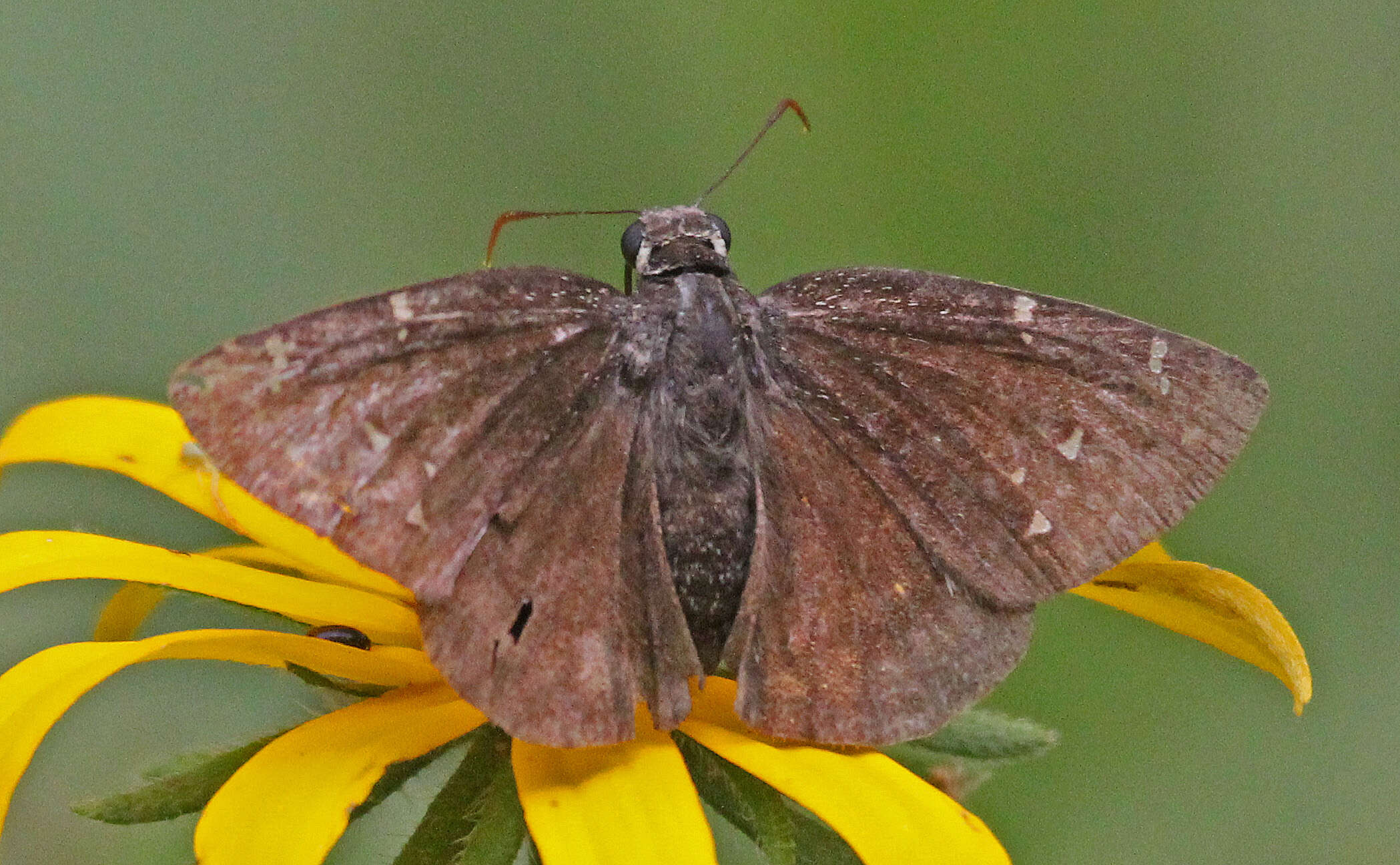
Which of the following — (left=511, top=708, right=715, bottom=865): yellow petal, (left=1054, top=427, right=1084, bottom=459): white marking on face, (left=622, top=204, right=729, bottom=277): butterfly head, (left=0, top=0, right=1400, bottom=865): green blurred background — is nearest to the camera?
(left=511, top=708, right=715, bottom=865): yellow petal

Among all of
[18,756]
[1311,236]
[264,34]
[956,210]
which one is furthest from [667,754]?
[1311,236]

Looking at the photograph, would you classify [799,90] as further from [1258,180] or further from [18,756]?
[18,756]

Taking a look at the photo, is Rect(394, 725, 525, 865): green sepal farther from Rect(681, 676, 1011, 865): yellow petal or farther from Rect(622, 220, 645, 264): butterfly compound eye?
Rect(622, 220, 645, 264): butterfly compound eye

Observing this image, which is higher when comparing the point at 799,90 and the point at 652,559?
the point at 799,90

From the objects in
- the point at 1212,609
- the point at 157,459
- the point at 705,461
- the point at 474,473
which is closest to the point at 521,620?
the point at 474,473

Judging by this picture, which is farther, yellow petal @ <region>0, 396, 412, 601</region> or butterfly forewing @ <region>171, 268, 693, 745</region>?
yellow petal @ <region>0, 396, 412, 601</region>

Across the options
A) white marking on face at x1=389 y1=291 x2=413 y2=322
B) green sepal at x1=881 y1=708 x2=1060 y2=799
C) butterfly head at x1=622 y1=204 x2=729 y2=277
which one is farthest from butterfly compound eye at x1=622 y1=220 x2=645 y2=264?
green sepal at x1=881 y1=708 x2=1060 y2=799
